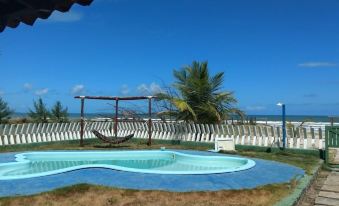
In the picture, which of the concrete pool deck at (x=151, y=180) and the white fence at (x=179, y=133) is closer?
the concrete pool deck at (x=151, y=180)

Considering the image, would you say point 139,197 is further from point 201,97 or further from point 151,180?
point 201,97

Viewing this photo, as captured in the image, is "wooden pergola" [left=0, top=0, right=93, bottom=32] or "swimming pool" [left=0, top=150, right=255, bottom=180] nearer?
"wooden pergola" [left=0, top=0, right=93, bottom=32]

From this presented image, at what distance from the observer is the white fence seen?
47.4 feet

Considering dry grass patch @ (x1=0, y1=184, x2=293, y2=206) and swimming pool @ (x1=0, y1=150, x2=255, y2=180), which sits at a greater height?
swimming pool @ (x1=0, y1=150, x2=255, y2=180)

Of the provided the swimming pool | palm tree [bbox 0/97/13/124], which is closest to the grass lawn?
the swimming pool

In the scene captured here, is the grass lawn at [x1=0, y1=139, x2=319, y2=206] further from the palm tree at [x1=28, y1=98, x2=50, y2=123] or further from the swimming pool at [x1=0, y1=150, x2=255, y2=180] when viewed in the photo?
the palm tree at [x1=28, y1=98, x2=50, y2=123]

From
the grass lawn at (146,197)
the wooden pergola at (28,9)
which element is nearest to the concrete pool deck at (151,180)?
the grass lawn at (146,197)

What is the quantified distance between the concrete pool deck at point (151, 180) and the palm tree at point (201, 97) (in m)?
7.82

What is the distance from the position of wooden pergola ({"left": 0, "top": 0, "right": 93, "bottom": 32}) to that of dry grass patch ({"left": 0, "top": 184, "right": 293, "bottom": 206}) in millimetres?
4469

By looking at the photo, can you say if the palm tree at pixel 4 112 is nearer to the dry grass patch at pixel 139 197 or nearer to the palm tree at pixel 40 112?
the palm tree at pixel 40 112

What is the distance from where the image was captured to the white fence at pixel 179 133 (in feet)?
47.4

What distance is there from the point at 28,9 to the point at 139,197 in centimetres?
513

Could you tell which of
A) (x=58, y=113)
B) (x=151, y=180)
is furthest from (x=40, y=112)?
(x=151, y=180)

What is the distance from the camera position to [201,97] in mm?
18625
